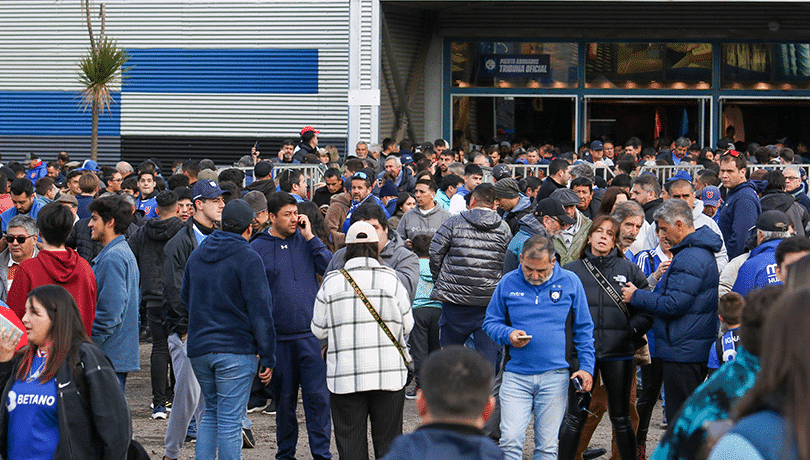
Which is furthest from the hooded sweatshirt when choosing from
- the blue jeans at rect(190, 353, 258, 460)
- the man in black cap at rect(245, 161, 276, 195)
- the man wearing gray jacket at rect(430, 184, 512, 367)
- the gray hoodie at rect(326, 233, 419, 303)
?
the man in black cap at rect(245, 161, 276, 195)

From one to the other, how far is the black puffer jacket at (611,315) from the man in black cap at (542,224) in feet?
2.43

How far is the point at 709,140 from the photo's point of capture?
22.5m

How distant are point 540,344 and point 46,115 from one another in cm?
1831

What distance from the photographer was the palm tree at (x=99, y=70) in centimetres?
1862

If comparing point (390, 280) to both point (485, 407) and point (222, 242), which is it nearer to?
point (222, 242)

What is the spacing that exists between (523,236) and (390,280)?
1666 mm

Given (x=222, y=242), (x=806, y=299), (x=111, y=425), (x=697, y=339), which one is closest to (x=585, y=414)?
(x=697, y=339)

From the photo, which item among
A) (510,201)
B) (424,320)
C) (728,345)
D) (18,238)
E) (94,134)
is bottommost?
(424,320)

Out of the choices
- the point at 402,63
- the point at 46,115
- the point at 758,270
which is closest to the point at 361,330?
the point at 758,270

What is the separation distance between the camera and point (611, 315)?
5.98 metres

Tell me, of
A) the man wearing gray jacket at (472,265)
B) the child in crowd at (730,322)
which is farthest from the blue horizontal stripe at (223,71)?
the child in crowd at (730,322)

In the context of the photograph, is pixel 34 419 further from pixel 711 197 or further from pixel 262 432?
pixel 711 197

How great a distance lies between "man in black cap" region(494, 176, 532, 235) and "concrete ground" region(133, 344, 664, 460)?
191cm

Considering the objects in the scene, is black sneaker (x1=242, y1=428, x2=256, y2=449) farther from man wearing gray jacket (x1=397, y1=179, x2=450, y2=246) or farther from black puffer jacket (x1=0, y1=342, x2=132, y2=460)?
black puffer jacket (x1=0, y1=342, x2=132, y2=460)
